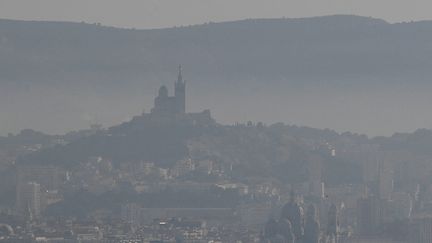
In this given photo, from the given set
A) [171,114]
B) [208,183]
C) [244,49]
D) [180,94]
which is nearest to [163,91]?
[180,94]

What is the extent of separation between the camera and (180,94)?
356 ft

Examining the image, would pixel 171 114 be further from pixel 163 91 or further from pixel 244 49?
pixel 244 49

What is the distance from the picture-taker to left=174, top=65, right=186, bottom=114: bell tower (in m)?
105

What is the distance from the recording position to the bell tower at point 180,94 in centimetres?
10481

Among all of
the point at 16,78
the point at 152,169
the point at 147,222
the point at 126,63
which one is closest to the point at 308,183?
the point at 152,169

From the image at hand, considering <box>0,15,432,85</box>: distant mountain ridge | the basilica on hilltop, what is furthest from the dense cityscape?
<box>0,15,432,85</box>: distant mountain ridge

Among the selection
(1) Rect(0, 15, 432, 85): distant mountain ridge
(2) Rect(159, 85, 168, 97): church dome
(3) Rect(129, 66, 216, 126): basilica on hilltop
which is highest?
(1) Rect(0, 15, 432, 85): distant mountain ridge

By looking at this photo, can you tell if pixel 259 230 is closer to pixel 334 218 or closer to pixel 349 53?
pixel 334 218

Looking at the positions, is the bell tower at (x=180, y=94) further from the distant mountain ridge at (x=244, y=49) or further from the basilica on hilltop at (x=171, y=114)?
the distant mountain ridge at (x=244, y=49)

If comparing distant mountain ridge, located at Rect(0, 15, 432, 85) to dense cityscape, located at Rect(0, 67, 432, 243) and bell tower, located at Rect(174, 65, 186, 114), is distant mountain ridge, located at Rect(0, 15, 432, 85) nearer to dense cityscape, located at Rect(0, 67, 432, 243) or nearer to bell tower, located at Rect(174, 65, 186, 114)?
dense cityscape, located at Rect(0, 67, 432, 243)

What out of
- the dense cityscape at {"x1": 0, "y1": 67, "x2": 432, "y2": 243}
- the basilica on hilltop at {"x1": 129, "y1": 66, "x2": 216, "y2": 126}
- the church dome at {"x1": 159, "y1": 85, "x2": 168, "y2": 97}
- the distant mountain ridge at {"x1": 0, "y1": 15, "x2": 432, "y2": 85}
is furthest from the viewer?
the distant mountain ridge at {"x1": 0, "y1": 15, "x2": 432, "y2": 85}

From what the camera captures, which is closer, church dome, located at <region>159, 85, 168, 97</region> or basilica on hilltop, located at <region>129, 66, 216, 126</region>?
basilica on hilltop, located at <region>129, 66, 216, 126</region>

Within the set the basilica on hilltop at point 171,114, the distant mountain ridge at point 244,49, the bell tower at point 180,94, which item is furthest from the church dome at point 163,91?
the distant mountain ridge at point 244,49

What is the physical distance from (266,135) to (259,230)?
32.7 m
